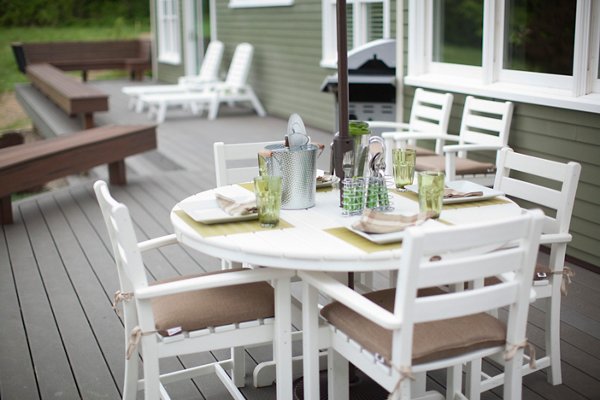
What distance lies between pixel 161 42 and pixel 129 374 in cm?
1298

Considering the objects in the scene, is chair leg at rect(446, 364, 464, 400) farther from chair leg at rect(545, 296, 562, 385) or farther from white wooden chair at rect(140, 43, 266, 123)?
white wooden chair at rect(140, 43, 266, 123)

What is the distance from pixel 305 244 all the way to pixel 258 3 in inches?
337

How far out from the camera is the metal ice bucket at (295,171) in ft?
8.80

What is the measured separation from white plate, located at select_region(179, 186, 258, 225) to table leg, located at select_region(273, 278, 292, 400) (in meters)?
A: 0.28

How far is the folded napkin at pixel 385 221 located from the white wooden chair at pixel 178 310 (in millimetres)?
281

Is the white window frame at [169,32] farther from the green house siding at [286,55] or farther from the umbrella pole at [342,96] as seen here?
the umbrella pole at [342,96]

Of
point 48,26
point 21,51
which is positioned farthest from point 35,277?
point 48,26

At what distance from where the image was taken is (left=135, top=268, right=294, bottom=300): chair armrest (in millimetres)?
2324

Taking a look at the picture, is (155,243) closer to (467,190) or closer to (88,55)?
(467,190)

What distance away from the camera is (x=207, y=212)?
2.71m

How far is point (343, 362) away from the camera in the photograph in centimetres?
254

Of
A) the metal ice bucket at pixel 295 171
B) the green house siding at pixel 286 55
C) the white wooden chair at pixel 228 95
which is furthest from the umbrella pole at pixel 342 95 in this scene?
the white wooden chair at pixel 228 95

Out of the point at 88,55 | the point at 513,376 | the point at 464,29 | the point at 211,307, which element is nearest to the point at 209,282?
the point at 211,307

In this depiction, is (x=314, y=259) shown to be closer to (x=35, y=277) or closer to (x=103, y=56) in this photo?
(x=35, y=277)
